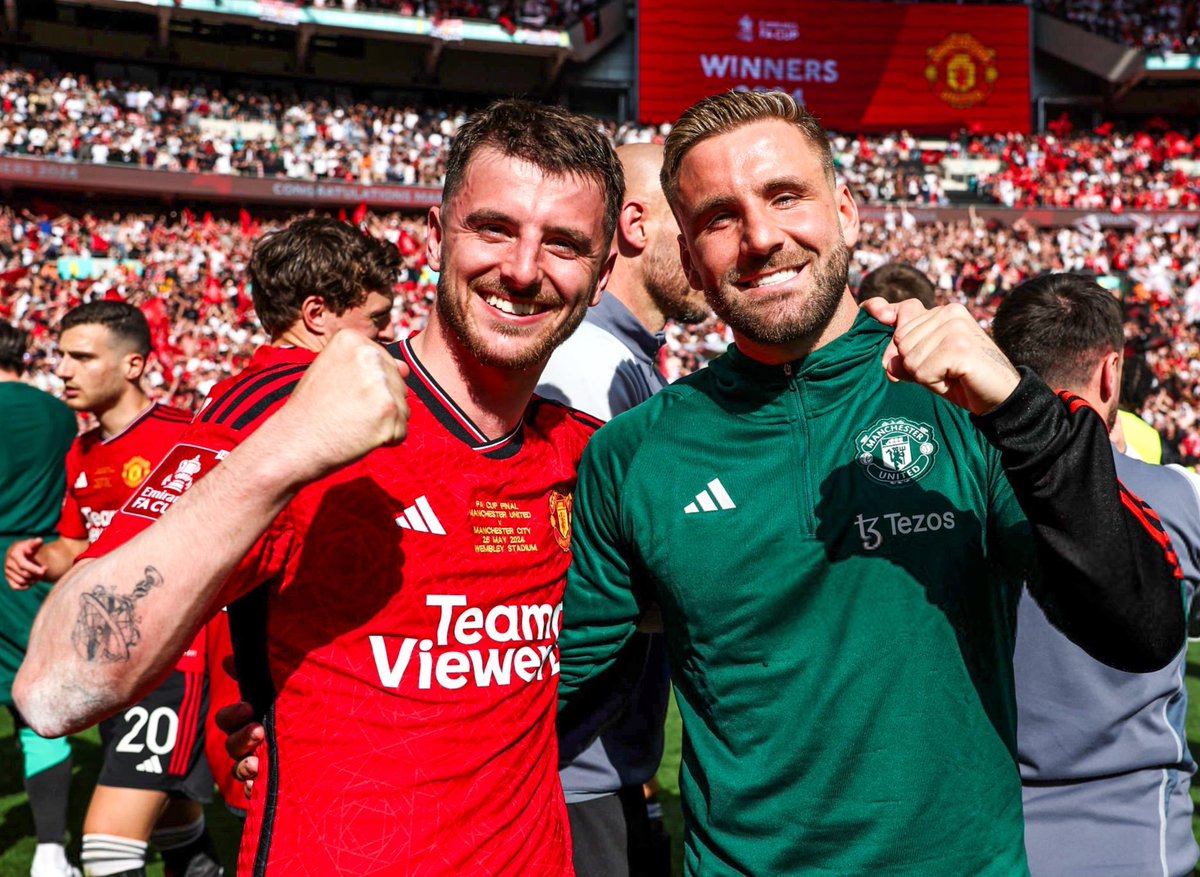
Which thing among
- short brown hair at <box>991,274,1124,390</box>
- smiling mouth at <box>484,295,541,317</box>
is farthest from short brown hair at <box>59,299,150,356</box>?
short brown hair at <box>991,274,1124,390</box>

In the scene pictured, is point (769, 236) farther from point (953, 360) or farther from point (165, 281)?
point (165, 281)

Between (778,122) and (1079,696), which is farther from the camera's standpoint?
(1079,696)

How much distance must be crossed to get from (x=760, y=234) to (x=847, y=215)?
0.29 meters

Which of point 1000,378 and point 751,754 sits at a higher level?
point 1000,378

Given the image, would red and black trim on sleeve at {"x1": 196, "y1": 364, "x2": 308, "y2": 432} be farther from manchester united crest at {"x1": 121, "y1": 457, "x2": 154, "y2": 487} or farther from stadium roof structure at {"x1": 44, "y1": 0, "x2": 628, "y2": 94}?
stadium roof structure at {"x1": 44, "y1": 0, "x2": 628, "y2": 94}

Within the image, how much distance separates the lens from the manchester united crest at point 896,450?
1919mm

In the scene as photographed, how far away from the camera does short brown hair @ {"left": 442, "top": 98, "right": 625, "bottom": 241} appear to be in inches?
83.2

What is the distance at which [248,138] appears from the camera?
28.6m

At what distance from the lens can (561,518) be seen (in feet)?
7.21

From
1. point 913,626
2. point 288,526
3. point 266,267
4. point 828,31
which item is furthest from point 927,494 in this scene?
point 828,31

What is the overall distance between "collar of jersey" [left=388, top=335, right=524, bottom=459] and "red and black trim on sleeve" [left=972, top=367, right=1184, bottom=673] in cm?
92

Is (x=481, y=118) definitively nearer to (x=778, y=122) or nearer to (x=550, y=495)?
(x=778, y=122)

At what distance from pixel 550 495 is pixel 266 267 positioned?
6.89 feet

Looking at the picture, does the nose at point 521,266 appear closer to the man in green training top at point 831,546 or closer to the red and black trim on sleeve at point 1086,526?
the man in green training top at point 831,546
